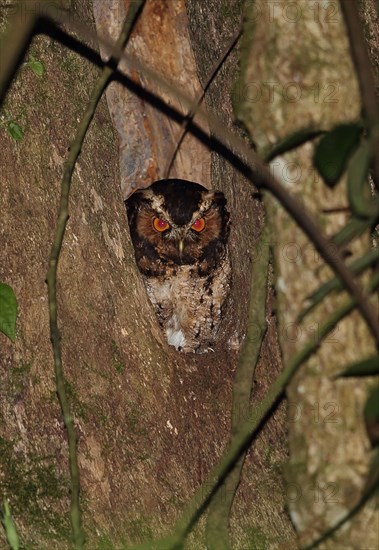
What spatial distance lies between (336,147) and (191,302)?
3.84 metres

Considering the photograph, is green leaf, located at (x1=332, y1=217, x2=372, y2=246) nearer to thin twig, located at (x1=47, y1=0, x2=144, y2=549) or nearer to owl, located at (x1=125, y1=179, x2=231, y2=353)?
thin twig, located at (x1=47, y1=0, x2=144, y2=549)

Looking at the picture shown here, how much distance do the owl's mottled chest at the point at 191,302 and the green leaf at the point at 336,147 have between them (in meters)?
3.71

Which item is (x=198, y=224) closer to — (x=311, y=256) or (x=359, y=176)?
(x=311, y=256)

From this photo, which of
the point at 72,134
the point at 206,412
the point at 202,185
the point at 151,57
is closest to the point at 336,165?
the point at 72,134

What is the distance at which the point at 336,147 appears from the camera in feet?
4.29

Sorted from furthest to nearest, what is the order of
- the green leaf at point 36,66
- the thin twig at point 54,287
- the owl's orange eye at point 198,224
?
the owl's orange eye at point 198,224 → the green leaf at point 36,66 → the thin twig at point 54,287

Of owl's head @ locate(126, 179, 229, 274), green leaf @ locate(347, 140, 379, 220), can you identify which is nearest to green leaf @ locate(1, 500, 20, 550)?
green leaf @ locate(347, 140, 379, 220)

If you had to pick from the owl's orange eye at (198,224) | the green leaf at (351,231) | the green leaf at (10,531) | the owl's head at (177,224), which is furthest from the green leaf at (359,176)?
the owl's orange eye at (198,224)

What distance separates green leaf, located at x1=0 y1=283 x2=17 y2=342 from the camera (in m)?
2.59

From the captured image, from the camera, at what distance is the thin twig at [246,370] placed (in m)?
2.24

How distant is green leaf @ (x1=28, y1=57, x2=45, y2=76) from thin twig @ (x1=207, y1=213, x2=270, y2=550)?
4.05 feet

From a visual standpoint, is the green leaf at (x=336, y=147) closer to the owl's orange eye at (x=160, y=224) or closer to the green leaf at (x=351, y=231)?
the green leaf at (x=351, y=231)

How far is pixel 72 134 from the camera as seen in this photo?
125 inches

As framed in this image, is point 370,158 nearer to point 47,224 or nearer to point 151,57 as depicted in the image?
point 47,224
